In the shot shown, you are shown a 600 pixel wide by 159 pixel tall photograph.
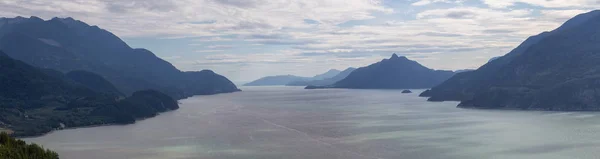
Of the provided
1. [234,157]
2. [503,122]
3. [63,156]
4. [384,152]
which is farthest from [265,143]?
[503,122]

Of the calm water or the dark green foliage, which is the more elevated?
the dark green foliage

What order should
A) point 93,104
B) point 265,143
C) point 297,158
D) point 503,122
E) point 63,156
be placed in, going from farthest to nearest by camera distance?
point 93,104 → point 503,122 → point 265,143 → point 63,156 → point 297,158

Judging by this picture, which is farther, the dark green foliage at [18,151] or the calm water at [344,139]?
the calm water at [344,139]

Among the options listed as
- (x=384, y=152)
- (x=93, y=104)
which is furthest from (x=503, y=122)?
(x=93, y=104)

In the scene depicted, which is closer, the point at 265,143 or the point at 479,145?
the point at 479,145

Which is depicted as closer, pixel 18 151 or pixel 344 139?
pixel 18 151

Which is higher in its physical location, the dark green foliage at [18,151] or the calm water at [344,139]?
the dark green foliage at [18,151]

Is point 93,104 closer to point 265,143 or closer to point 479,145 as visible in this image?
point 265,143

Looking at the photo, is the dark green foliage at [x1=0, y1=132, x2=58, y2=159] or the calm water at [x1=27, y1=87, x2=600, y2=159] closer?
the dark green foliage at [x1=0, y1=132, x2=58, y2=159]

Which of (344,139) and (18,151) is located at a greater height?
(18,151)

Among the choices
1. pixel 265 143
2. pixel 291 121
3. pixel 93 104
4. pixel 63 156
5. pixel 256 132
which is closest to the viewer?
pixel 63 156
